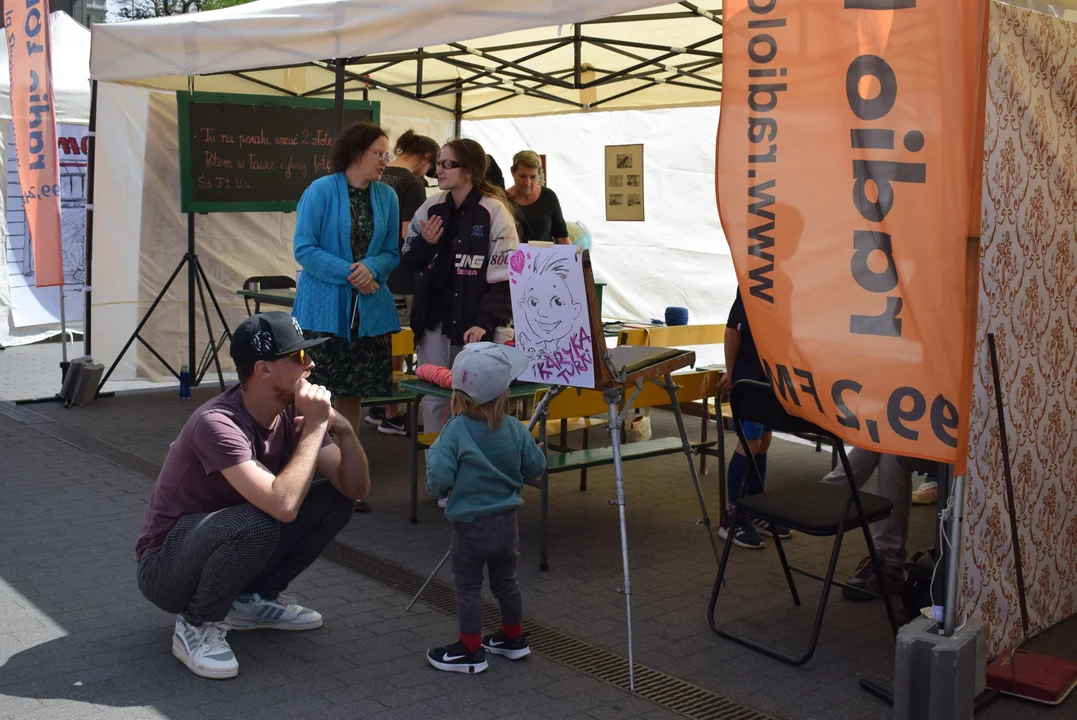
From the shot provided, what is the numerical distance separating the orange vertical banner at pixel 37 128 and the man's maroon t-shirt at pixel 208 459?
578 cm

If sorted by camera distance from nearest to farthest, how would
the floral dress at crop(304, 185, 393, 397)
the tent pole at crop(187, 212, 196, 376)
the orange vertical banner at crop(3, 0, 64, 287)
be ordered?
1. the floral dress at crop(304, 185, 393, 397)
2. the orange vertical banner at crop(3, 0, 64, 287)
3. the tent pole at crop(187, 212, 196, 376)

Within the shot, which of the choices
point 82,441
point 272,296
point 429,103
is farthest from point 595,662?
point 429,103

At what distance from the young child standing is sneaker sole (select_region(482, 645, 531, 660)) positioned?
13cm

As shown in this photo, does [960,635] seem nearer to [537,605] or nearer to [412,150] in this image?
→ [537,605]

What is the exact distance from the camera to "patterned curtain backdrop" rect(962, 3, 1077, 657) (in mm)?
3521

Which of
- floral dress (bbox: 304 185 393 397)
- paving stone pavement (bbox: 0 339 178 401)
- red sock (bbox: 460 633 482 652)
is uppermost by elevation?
floral dress (bbox: 304 185 393 397)

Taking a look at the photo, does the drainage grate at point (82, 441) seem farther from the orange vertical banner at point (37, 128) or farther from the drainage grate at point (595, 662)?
the drainage grate at point (595, 662)

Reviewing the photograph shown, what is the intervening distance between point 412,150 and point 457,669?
4.69m

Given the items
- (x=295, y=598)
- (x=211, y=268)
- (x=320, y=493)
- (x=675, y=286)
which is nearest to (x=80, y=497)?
(x=295, y=598)

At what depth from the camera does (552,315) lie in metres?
4.44

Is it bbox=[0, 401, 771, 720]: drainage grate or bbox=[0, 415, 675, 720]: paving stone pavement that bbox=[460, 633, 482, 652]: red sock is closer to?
bbox=[0, 415, 675, 720]: paving stone pavement

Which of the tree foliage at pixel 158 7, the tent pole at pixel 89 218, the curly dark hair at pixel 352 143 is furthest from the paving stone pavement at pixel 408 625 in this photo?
the tree foliage at pixel 158 7

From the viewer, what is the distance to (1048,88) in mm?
3771

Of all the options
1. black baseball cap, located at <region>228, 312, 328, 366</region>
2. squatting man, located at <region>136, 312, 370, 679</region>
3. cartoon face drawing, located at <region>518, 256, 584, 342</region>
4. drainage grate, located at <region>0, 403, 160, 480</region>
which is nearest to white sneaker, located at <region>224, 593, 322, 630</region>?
squatting man, located at <region>136, 312, 370, 679</region>
